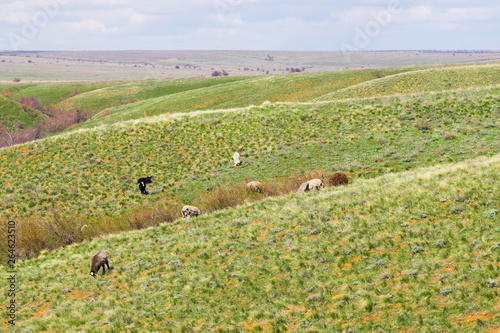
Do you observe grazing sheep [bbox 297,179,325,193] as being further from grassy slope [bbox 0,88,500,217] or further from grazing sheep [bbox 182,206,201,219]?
grazing sheep [bbox 182,206,201,219]

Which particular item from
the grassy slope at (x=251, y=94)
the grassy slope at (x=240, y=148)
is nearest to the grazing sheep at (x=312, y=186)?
the grassy slope at (x=240, y=148)

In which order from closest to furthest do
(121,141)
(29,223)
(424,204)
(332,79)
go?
1. (424,204)
2. (29,223)
3. (121,141)
4. (332,79)

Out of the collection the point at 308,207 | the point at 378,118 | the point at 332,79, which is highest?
the point at 332,79

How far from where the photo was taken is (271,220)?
21844 millimetres

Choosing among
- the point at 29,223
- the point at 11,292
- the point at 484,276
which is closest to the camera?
the point at 484,276

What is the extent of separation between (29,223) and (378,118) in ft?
111

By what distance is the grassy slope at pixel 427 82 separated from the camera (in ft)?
234

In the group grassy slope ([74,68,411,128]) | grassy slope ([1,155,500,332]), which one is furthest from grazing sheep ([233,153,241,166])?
grassy slope ([74,68,411,128])

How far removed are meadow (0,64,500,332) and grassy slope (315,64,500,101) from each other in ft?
95.5

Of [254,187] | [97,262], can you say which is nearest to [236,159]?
[254,187]

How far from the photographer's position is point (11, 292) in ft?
63.4

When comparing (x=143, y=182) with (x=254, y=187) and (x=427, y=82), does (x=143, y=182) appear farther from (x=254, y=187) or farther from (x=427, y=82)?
(x=427, y=82)

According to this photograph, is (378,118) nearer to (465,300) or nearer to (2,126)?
(465,300)

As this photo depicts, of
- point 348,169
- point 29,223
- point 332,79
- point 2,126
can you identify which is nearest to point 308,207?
point 348,169
